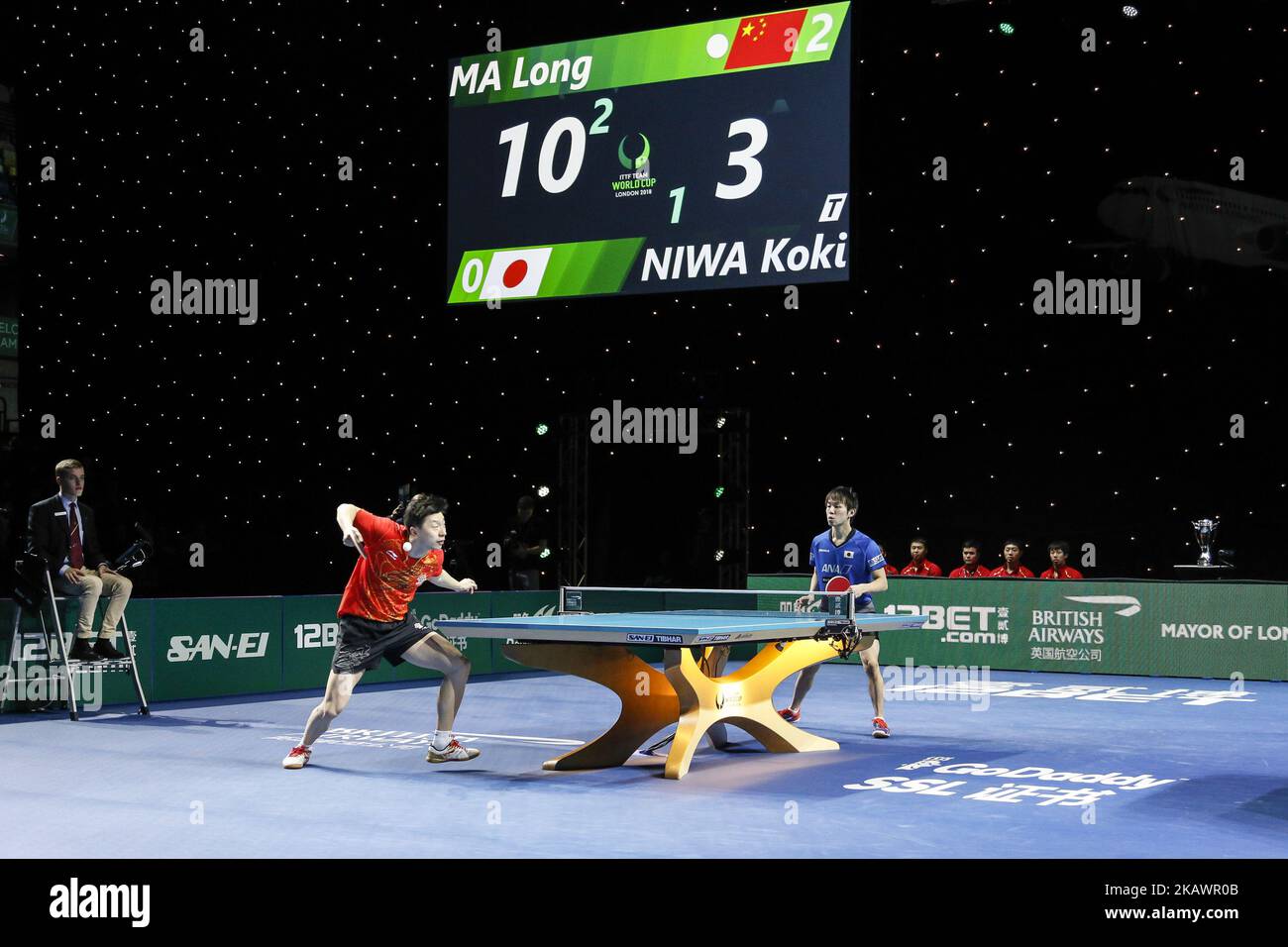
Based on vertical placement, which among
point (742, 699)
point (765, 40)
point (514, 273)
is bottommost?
point (742, 699)

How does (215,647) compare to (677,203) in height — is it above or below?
below

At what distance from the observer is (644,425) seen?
20.0 m

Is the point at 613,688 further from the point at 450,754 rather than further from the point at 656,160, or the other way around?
the point at 656,160

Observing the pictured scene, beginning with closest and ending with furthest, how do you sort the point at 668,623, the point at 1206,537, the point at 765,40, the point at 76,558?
the point at 668,623 < the point at 76,558 < the point at 765,40 < the point at 1206,537

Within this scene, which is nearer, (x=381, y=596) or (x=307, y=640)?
(x=381, y=596)

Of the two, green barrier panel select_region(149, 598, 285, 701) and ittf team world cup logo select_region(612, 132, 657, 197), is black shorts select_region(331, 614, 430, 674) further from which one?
ittf team world cup logo select_region(612, 132, 657, 197)

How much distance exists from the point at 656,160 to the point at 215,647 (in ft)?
21.3

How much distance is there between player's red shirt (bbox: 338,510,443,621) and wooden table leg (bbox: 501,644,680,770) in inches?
29.5

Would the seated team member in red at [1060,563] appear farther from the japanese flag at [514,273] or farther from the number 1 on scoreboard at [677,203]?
the japanese flag at [514,273]

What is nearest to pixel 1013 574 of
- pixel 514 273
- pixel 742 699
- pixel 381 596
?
pixel 514 273

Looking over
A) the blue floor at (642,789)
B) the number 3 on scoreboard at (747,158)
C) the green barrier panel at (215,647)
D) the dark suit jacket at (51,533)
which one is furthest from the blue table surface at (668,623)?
the number 3 on scoreboard at (747,158)

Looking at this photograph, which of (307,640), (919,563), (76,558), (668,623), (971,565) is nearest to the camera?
(668,623)

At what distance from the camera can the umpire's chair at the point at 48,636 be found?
1223 centimetres

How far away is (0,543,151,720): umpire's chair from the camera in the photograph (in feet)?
40.1
